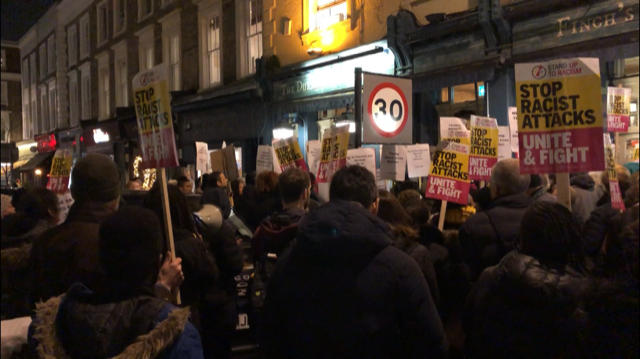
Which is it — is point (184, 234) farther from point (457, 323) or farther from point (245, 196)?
point (245, 196)

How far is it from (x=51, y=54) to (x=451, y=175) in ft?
93.3

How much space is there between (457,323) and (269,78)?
38.0 ft

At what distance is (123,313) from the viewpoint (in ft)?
6.53

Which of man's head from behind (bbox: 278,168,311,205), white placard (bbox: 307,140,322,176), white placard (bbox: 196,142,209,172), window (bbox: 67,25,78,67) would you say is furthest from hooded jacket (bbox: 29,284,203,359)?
window (bbox: 67,25,78,67)

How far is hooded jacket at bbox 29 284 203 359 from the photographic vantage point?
75.5 inches

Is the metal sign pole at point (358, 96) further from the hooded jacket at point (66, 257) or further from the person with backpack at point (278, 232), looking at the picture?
the hooded jacket at point (66, 257)

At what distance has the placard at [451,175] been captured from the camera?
556 centimetres

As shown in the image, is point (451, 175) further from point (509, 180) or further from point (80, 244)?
point (80, 244)

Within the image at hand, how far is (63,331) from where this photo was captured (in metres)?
2.09

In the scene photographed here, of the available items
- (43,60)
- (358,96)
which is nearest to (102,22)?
(43,60)

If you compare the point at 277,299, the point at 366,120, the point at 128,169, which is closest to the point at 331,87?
the point at 366,120

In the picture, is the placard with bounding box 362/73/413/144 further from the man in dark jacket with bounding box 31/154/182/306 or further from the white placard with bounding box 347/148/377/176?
the man in dark jacket with bounding box 31/154/182/306

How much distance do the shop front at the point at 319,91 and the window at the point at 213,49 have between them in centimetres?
241

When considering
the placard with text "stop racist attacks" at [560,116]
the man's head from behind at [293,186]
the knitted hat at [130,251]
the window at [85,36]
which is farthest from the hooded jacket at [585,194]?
the window at [85,36]
